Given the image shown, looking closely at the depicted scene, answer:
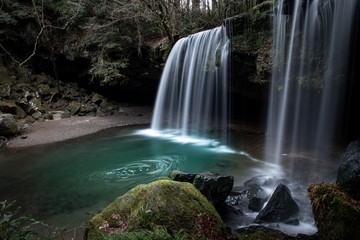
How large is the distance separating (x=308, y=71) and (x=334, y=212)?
572cm

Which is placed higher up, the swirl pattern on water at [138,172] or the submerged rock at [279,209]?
the submerged rock at [279,209]

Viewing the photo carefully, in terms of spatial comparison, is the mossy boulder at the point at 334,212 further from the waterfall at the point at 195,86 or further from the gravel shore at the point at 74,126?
the gravel shore at the point at 74,126

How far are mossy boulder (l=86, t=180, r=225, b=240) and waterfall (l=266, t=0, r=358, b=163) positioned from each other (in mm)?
5038

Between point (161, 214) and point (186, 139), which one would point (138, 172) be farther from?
point (186, 139)

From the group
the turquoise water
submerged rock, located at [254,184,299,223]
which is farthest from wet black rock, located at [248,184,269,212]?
the turquoise water

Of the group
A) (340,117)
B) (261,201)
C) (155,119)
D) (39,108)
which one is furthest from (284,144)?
(39,108)

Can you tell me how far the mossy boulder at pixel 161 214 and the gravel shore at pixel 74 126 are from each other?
848 cm

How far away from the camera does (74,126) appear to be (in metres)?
12.0

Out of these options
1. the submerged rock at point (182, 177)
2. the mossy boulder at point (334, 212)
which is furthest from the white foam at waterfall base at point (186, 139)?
the mossy boulder at point (334, 212)

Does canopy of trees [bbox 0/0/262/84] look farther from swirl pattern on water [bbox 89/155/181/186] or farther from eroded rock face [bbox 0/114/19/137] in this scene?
swirl pattern on water [bbox 89/155/181/186]

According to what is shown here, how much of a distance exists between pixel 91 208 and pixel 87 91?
14.8 metres

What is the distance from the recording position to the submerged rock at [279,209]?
375cm

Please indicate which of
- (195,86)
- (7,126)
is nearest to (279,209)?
(195,86)

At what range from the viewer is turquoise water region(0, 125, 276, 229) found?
15.8ft
